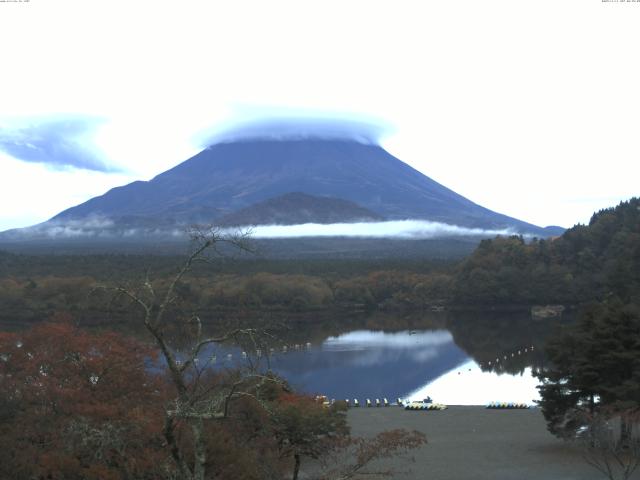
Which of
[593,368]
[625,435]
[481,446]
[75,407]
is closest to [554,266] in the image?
[481,446]

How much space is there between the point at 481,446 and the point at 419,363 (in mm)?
19723

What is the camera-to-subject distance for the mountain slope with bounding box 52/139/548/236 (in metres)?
166

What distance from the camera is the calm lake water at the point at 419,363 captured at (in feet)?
94.7

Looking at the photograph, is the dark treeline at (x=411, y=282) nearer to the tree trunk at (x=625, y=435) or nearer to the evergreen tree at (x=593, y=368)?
the evergreen tree at (x=593, y=368)

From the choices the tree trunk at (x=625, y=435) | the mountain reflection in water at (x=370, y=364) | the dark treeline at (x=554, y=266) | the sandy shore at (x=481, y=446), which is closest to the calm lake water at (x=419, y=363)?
the mountain reflection in water at (x=370, y=364)

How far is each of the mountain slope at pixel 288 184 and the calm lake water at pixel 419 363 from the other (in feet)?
371

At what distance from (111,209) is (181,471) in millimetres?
180457

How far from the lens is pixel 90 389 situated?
11.3 meters

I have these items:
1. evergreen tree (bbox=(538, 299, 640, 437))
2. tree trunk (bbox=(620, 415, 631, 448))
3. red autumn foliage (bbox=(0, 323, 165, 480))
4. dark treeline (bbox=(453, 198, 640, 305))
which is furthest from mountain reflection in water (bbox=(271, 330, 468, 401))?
dark treeline (bbox=(453, 198, 640, 305))

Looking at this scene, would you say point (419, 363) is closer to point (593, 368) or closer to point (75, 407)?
point (593, 368)

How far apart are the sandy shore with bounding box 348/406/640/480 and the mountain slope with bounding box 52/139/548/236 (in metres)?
139

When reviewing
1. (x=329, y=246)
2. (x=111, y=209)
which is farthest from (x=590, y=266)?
(x=111, y=209)

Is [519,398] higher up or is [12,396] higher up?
[12,396]

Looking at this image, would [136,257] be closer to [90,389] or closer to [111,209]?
[90,389]
